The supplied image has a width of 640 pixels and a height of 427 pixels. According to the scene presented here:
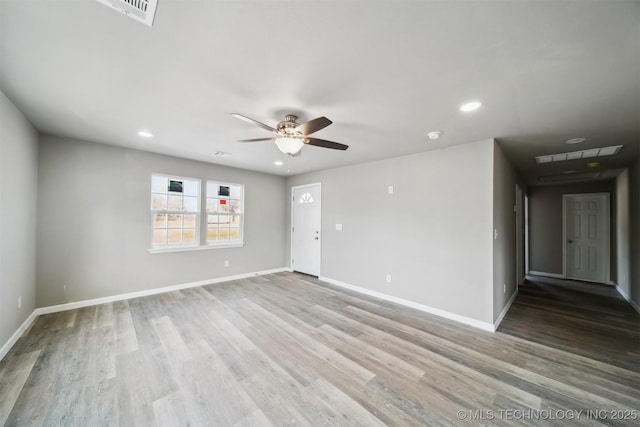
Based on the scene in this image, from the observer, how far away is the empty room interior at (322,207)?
1.43 m

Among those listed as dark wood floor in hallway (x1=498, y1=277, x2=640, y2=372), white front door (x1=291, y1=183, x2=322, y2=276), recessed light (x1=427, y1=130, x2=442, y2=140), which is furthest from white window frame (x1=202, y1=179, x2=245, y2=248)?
dark wood floor in hallway (x1=498, y1=277, x2=640, y2=372)

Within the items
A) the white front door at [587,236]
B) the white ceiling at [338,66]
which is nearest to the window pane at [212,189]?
the white ceiling at [338,66]

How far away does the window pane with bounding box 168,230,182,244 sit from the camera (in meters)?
4.33

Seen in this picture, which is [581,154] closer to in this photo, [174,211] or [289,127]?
[289,127]

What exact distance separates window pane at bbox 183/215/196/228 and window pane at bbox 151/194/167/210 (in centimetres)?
40

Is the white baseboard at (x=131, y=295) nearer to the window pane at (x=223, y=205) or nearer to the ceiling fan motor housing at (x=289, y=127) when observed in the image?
the window pane at (x=223, y=205)

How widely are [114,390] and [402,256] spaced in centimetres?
363

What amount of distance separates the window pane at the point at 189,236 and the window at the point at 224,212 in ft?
0.89

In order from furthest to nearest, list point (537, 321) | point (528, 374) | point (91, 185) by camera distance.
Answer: point (91, 185) < point (537, 321) < point (528, 374)

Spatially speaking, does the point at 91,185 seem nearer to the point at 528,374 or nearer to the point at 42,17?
the point at 42,17

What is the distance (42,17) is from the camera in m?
1.31

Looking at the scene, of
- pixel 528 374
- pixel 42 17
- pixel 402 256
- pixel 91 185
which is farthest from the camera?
pixel 402 256

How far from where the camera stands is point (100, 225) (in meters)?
3.62

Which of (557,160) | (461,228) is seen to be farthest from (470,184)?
(557,160)
